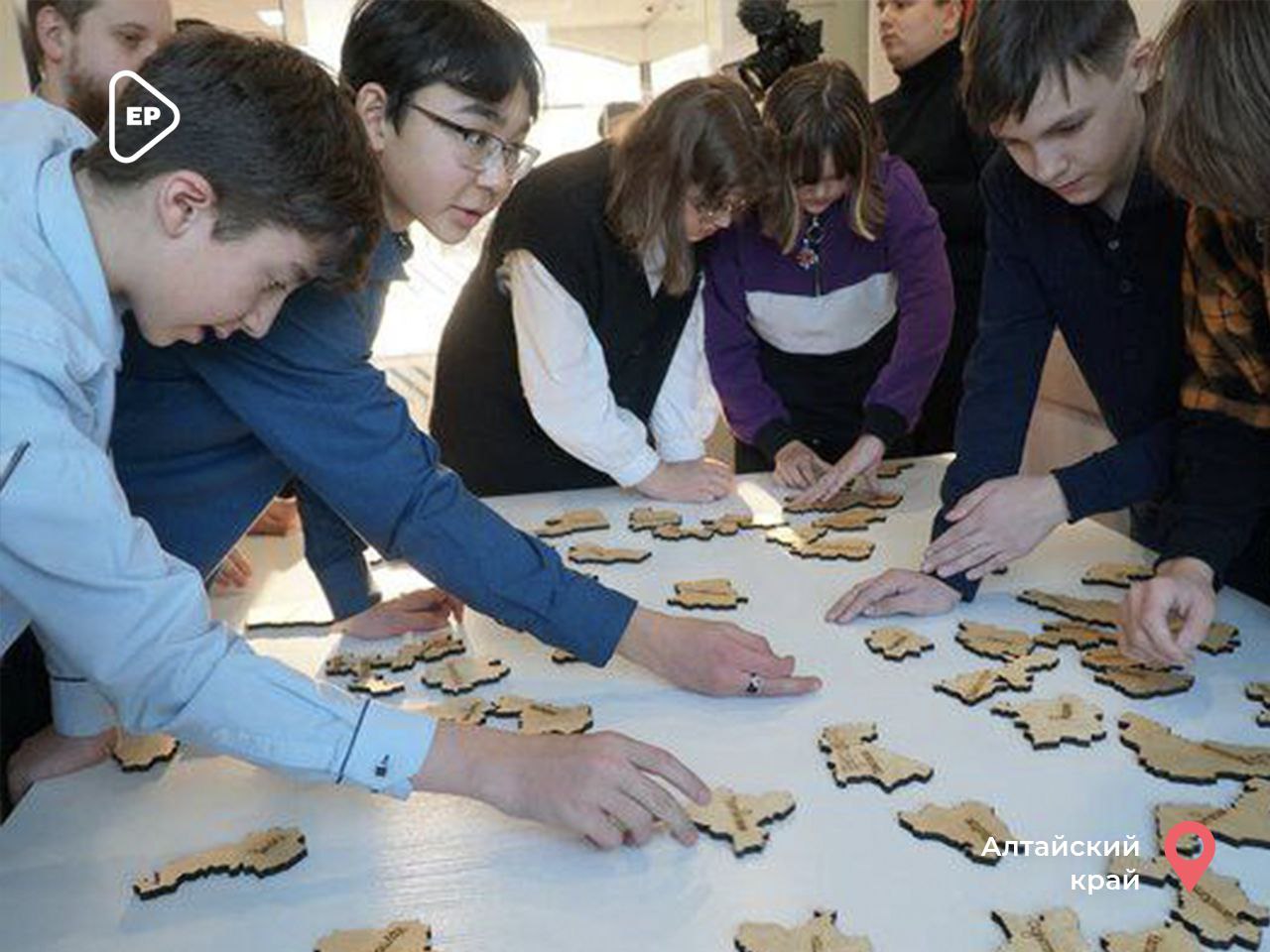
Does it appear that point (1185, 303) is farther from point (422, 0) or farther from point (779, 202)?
point (422, 0)

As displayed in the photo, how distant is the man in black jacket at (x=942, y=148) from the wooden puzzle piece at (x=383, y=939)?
190 cm

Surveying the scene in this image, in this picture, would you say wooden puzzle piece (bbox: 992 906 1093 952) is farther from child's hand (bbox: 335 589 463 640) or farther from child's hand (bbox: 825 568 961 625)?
child's hand (bbox: 335 589 463 640)

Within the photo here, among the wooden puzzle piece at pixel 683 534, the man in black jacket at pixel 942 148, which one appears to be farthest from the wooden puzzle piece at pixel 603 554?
the man in black jacket at pixel 942 148

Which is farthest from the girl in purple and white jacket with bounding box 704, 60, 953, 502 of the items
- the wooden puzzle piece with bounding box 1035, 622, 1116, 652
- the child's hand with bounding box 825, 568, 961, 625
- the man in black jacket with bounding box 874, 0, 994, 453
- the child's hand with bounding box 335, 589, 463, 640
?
the child's hand with bounding box 335, 589, 463, 640

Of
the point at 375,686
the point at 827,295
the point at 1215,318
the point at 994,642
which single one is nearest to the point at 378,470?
the point at 375,686

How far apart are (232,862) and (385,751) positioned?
154 mm

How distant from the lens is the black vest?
1.81m

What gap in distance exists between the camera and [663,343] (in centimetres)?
200

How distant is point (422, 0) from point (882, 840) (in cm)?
106

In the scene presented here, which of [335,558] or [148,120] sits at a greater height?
[148,120]

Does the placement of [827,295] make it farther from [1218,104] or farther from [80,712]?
[80,712]

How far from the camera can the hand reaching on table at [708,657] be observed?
116 cm

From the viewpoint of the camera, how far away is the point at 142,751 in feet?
3.63

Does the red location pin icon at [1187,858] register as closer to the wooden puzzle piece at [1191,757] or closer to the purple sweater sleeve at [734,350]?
the wooden puzzle piece at [1191,757]
